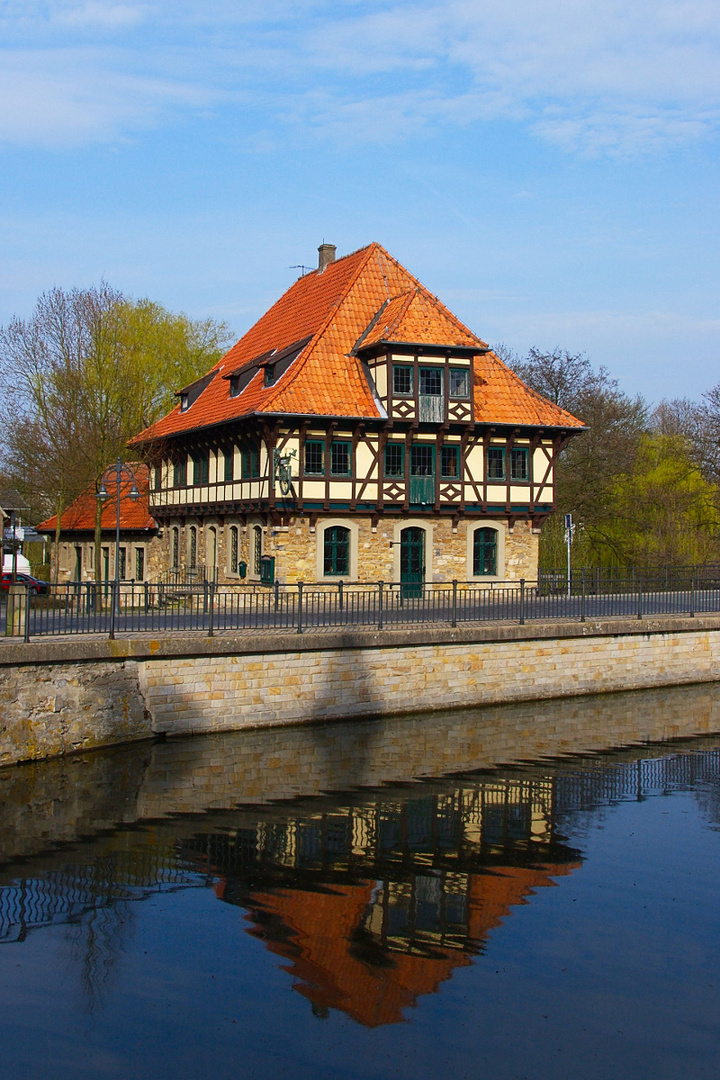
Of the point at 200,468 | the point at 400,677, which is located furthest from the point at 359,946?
the point at 200,468

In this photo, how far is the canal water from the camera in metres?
8.15

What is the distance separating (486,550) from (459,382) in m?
4.97

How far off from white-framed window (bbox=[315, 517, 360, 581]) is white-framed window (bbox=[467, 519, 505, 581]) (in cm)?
365

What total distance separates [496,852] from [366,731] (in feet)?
20.1

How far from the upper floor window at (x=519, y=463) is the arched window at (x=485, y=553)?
1.80 m

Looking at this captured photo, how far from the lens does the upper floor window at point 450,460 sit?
30688 millimetres

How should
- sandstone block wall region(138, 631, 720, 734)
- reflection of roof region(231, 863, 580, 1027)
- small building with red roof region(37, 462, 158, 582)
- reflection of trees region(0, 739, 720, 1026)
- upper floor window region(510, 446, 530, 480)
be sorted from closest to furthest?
reflection of roof region(231, 863, 580, 1027), reflection of trees region(0, 739, 720, 1026), sandstone block wall region(138, 631, 720, 734), upper floor window region(510, 446, 530, 480), small building with red roof region(37, 462, 158, 582)

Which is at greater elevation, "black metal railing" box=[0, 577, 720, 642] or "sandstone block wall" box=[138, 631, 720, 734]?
"black metal railing" box=[0, 577, 720, 642]

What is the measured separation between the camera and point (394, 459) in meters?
30.0

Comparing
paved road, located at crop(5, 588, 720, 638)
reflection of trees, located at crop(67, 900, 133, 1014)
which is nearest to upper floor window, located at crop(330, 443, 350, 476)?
A: paved road, located at crop(5, 588, 720, 638)

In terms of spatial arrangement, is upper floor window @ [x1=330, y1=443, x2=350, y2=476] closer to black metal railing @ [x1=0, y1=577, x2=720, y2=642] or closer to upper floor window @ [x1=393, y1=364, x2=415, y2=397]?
upper floor window @ [x1=393, y1=364, x2=415, y2=397]

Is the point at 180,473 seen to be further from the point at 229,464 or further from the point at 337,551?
the point at 337,551

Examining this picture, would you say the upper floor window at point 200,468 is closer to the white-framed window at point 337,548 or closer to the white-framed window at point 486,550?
the white-framed window at point 337,548

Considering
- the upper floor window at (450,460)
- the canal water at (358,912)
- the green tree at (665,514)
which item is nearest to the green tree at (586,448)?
the green tree at (665,514)
